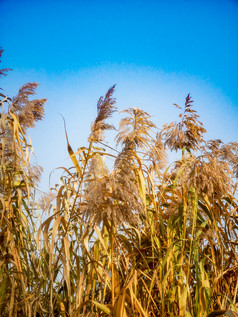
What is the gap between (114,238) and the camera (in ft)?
4.95

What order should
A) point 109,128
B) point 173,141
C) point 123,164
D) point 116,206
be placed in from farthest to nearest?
point 173,141, point 109,128, point 123,164, point 116,206

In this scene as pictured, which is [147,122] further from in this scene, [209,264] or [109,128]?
[209,264]

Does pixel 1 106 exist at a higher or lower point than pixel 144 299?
higher

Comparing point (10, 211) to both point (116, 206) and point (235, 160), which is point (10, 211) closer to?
point (116, 206)

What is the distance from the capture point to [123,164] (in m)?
1.43

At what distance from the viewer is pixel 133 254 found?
1.60 metres

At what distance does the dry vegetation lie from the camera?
4.40 ft

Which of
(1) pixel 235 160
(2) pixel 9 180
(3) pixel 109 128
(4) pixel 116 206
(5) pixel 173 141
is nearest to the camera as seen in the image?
(4) pixel 116 206

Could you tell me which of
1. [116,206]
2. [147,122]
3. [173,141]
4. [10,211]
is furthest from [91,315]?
[173,141]

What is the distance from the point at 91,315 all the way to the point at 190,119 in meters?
1.82

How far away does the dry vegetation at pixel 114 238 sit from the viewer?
4.40 feet

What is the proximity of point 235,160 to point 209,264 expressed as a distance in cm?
77

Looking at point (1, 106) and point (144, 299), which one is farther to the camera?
point (1, 106)

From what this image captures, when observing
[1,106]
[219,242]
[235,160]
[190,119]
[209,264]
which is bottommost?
[209,264]
